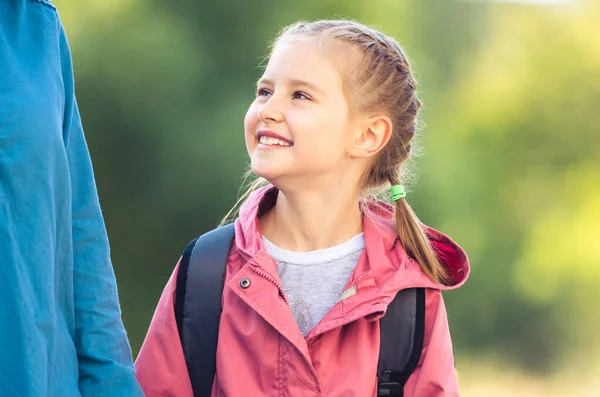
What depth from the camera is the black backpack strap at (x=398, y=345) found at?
6.39ft

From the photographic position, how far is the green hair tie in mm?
2188

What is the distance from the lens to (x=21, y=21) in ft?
4.99

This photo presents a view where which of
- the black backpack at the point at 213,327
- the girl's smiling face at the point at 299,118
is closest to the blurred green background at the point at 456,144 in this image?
the girl's smiling face at the point at 299,118

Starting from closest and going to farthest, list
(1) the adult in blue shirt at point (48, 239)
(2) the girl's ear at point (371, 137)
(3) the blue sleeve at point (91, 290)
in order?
(1) the adult in blue shirt at point (48, 239) < (3) the blue sleeve at point (91, 290) < (2) the girl's ear at point (371, 137)

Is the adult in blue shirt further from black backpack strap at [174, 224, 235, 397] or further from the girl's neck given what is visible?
the girl's neck

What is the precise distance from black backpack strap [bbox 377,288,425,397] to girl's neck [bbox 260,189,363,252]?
24cm

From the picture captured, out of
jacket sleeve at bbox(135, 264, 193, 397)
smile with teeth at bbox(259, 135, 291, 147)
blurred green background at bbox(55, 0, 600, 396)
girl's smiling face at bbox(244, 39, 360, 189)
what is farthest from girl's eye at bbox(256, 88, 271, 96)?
blurred green background at bbox(55, 0, 600, 396)

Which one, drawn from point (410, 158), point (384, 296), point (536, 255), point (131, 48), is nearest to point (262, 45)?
point (131, 48)

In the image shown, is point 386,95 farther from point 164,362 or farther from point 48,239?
point 48,239

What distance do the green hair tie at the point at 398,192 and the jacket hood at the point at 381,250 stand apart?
0.05 metres

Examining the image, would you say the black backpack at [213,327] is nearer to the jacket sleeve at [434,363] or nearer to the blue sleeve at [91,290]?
the jacket sleeve at [434,363]

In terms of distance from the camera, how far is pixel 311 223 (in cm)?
212

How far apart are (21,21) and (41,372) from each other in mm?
552

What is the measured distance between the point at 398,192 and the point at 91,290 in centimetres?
85
